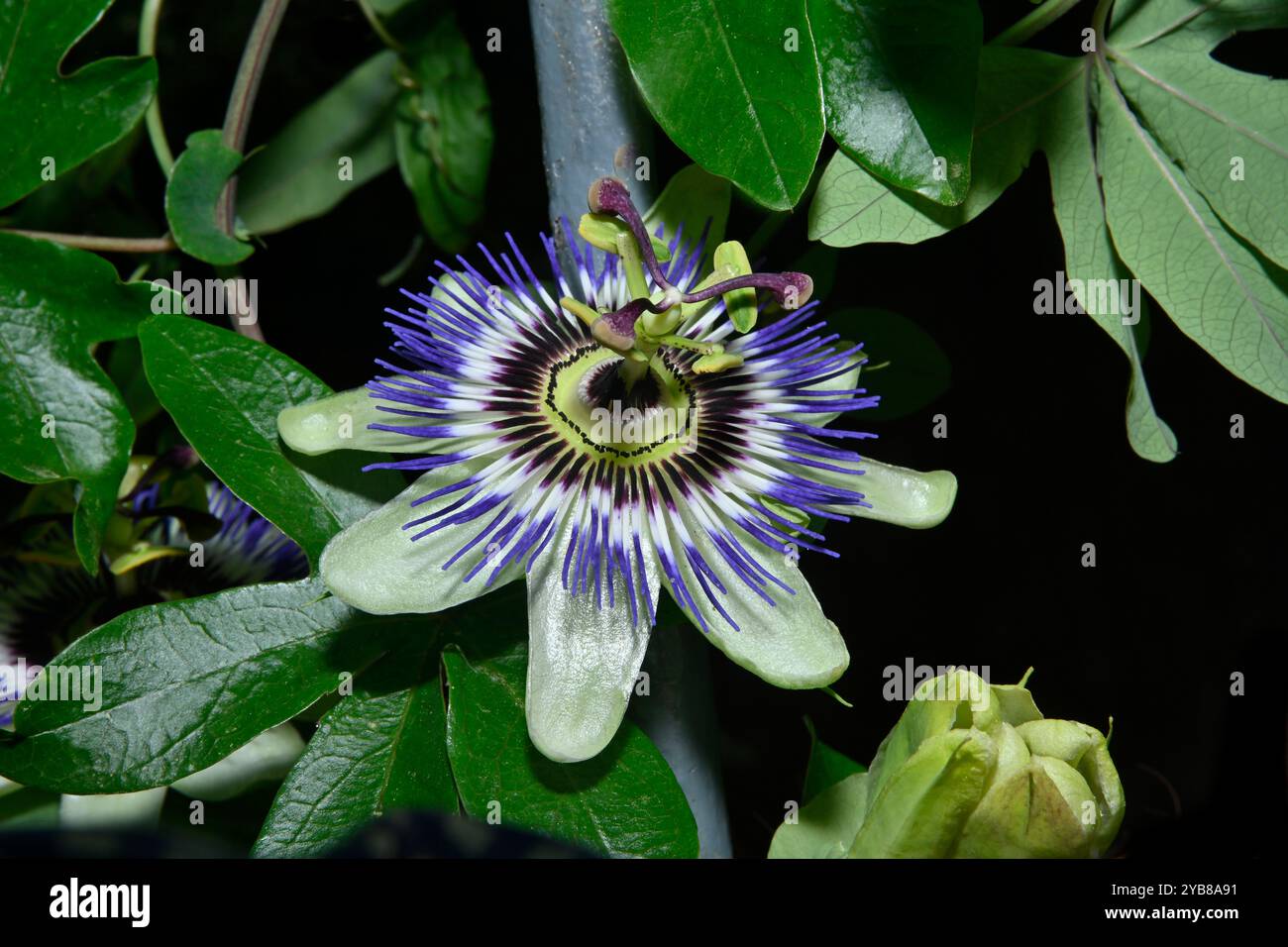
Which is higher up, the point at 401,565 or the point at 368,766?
the point at 401,565

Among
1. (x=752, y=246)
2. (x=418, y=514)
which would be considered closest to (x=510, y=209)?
(x=752, y=246)

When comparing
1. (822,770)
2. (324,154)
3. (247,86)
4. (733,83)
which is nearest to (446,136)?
(324,154)

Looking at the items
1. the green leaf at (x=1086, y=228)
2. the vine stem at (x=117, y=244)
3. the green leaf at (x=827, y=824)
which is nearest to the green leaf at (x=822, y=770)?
the green leaf at (x=827, y=824)

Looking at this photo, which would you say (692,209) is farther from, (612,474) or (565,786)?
(565,786)

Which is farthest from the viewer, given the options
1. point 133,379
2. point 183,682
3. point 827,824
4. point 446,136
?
point 446,136

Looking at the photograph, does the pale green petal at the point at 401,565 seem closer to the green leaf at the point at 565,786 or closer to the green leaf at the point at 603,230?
the green leaf at the point at 565,786
